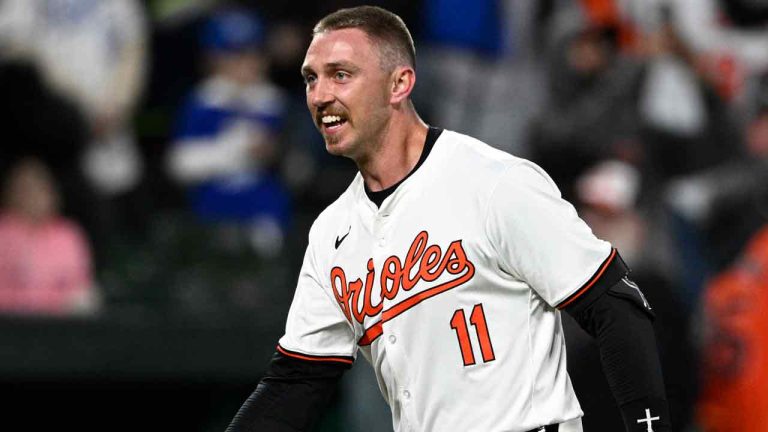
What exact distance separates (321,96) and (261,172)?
3518 millimetres

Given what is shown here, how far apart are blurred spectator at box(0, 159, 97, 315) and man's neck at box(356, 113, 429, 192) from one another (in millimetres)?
2811

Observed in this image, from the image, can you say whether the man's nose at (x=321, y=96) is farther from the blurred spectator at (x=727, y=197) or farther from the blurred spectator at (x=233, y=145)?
the blurred spectator at (x=727, y=197)

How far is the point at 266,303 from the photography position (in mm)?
6250

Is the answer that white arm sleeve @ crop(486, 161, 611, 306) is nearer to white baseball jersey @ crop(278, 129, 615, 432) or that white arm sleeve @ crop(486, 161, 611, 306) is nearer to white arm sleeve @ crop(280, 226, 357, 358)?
white baseball jersey @ crop(278, 129, 615, 432)

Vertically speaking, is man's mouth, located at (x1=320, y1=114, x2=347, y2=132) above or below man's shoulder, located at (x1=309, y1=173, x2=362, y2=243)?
above

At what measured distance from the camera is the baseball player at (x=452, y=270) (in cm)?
310

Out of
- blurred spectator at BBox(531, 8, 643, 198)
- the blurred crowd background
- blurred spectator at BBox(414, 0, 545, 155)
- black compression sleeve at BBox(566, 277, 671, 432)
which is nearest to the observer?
black compression sleeve at BBox(566, 277, 671, 432)

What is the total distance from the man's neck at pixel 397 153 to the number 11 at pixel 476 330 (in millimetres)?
406

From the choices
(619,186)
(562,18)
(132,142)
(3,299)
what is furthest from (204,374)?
(562,18)

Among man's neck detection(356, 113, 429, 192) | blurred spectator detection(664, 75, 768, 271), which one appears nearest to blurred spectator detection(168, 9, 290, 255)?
blurred spectator detection(664, 75, 768, 271)

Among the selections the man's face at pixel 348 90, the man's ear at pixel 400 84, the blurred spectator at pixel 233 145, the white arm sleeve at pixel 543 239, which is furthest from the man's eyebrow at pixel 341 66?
the blurred spectator at pixel 233 145

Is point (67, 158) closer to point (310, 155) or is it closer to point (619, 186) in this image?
point (310, 155)

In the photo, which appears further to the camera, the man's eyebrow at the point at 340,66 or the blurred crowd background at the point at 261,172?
the blurred crowd background at the point at 261,172

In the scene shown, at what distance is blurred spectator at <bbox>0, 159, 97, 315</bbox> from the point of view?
6000mm
